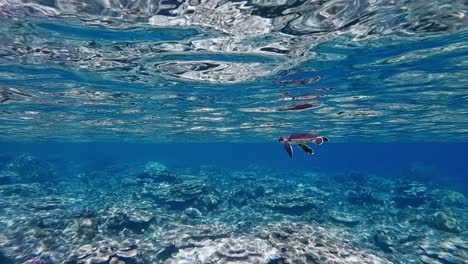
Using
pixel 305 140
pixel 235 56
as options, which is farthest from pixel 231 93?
pixel 305 140

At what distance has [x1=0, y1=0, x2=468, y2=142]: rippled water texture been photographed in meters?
8.19

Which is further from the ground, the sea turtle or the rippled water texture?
the rippled water texture

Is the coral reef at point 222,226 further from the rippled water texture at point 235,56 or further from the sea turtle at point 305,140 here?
the rippled water texture at point 235,56

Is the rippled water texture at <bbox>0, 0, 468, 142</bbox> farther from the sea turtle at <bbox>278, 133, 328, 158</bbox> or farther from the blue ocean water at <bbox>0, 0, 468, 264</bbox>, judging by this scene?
the sea turtle at <bbox>278, 133, 328, 158</bbox>

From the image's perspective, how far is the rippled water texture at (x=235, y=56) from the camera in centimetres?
819

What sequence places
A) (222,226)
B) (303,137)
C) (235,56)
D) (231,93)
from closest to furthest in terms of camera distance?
(303,137) < (235,56) < (222,226) < (231,93)

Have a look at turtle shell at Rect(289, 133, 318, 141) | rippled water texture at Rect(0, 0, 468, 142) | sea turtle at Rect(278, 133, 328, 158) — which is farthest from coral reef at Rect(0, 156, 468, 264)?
rippled water texture at Rect(0, 0, 468, 142)

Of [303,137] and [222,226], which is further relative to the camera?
[222,226]

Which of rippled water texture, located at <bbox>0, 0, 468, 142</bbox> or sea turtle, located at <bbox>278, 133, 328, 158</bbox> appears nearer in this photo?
sea turtle, located at <bbox>278, 133, 328, 158</bbox>

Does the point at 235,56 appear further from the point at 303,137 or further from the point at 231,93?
the point at 303,137

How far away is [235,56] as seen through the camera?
12078 mm

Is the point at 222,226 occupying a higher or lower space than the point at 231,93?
lower

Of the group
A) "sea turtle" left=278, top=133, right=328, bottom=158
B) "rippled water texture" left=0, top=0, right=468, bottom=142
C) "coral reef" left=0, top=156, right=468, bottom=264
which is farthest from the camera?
"coral reef" left=0, top=156, right=468, bottom=264

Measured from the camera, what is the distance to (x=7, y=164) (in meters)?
31.6
